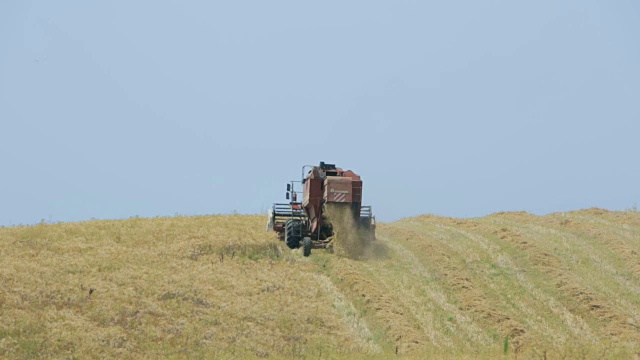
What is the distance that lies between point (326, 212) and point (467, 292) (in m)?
6.76

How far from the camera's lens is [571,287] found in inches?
1208

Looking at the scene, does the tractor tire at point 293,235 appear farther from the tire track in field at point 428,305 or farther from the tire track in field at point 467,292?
the tire track in field at point 467,292

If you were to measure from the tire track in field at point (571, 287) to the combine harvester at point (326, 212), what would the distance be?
5.51m

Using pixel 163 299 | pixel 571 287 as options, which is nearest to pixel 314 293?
pixel 163 299

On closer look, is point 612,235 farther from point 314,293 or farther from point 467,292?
point 314,293

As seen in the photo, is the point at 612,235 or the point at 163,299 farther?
the point at 612,235

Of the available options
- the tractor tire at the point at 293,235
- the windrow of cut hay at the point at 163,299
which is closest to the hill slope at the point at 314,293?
the windrow of cut hay at the point at 163,299

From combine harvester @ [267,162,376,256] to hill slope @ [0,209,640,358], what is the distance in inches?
28.3

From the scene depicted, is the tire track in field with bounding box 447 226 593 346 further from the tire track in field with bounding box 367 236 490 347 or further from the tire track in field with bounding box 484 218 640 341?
the tire track in field with bounding box 367 236 490 347

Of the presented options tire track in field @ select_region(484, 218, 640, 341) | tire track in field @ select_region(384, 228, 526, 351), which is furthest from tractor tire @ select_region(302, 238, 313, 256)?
tire track in field @ select_region(484, 218, 640, 341)

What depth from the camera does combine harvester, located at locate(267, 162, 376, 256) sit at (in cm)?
3500

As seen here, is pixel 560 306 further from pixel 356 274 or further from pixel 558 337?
pixel 356 274

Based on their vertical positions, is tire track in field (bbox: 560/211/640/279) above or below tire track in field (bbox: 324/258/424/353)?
above

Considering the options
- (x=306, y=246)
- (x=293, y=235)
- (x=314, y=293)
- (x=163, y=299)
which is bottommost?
(x=163, y=299)
